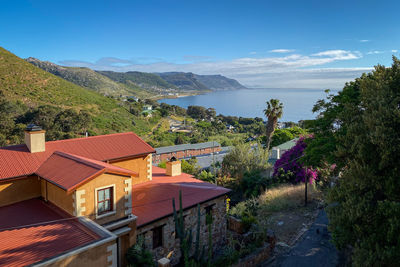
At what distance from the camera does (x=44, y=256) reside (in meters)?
6.57

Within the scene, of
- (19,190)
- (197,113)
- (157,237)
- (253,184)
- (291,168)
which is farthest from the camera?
(197,113)

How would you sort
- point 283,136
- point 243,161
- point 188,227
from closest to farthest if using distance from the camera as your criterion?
1. point 188,227
2. point 243,161
3. point 283,136

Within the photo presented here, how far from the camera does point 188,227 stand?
38.2 feet

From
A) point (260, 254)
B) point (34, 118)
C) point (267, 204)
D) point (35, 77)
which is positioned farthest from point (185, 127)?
point (260, 254)

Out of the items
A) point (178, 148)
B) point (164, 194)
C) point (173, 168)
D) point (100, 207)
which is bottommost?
point (178, 148)

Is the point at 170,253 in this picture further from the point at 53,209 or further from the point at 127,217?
the point at 53,209

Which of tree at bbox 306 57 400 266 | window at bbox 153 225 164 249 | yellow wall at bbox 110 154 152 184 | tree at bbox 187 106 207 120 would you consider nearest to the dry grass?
yellow wall at bbox 110 154 152 184

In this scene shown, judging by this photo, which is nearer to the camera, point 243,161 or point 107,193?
point 107,193

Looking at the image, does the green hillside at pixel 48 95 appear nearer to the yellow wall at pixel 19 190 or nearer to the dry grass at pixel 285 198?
the dry grass at pixel 285 198

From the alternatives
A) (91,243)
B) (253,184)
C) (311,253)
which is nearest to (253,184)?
(253,184)

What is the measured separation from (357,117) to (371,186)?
2.51 m

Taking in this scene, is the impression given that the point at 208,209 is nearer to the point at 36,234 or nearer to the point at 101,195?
the point at 101,195

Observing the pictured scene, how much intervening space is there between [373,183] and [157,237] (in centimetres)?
774

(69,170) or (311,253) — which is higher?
(69,170)
